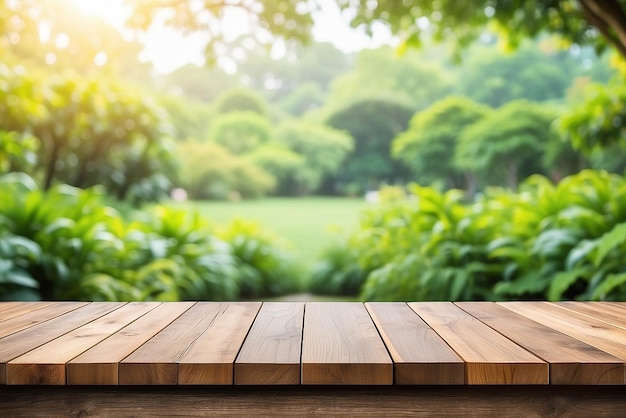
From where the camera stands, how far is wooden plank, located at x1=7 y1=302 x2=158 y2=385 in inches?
46.1

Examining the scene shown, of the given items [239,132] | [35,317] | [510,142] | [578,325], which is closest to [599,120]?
[578,325]

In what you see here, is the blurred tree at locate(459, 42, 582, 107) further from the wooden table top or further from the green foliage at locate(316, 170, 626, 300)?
the wooden table top

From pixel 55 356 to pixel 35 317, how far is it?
519 millimetres

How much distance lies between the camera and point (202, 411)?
1.21 m

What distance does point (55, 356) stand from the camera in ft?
4.01

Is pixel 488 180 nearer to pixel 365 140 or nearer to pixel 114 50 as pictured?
pixel 365 140

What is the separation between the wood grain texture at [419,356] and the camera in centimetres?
117

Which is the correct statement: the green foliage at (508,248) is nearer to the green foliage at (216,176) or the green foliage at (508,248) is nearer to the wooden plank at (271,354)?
the wooden plank at (271,354)

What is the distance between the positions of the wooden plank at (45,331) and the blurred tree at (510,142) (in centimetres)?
1073

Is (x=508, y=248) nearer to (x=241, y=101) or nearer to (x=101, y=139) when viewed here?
(x=101, y=139)

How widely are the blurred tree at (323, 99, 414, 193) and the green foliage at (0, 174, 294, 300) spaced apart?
8.59 meters

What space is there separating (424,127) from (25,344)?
12.5 meters

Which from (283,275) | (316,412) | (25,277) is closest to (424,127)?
(283,275)

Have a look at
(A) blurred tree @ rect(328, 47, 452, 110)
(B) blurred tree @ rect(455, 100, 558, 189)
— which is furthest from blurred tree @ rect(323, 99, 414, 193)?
(B) blurred tree @ rect(455, 100, 558, 189)
